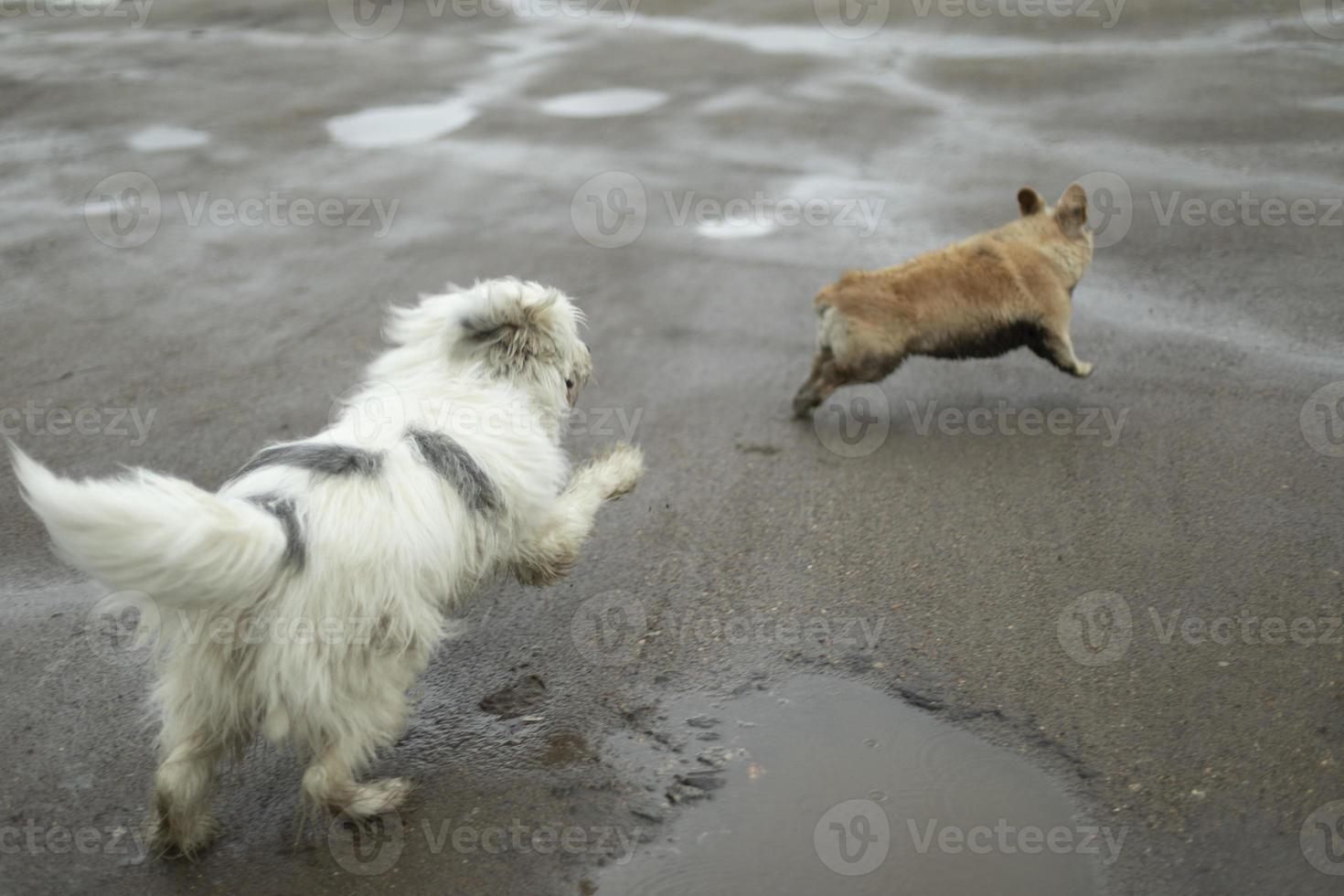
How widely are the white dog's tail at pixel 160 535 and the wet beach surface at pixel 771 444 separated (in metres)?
1.17

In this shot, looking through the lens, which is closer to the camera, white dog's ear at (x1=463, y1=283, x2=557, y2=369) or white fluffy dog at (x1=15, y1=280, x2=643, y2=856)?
white fluffy dog at (x1=15, y1=280, x2=643, y2=856)

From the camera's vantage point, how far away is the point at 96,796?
430 cm

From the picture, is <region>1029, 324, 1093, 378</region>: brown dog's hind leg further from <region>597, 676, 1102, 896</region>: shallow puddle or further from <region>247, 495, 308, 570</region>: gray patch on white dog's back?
<region>247, 495, 308, 570</region>: gray patch on white dog's back

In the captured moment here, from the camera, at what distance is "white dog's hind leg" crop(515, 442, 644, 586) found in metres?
4.62

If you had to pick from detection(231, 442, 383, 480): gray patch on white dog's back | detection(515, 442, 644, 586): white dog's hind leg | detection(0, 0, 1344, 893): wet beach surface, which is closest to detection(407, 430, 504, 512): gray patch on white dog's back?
detection(231, 442, 383, 480): gray patch on white dog's back

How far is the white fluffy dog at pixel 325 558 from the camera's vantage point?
3.36 m

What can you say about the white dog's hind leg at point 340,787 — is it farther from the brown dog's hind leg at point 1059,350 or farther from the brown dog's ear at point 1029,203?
the brown dog's ear at point 1029,203

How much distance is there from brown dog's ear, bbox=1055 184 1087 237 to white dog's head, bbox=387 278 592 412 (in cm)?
359

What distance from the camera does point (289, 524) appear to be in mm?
3643

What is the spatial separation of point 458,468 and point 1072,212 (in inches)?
177

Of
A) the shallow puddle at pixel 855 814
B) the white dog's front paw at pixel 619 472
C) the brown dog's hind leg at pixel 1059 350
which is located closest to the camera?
the shallow puddle at pixel 855 814

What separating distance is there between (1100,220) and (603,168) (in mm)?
4557

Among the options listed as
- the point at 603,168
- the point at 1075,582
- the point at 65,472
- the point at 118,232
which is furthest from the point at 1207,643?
the point at 118,232

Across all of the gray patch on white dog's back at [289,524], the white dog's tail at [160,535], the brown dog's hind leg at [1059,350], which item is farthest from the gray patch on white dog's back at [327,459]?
the brown dog's hind leg at [1059,350]
